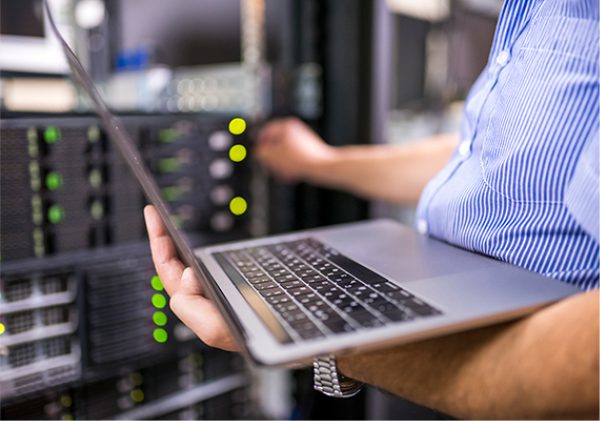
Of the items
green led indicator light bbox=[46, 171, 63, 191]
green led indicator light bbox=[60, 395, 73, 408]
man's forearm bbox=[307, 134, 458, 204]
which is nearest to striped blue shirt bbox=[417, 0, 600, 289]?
man's forearm bbox=[307, 134, 458, 204]

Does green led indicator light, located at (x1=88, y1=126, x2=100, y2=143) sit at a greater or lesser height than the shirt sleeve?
greater

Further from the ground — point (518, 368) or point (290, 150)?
point (290, 150)

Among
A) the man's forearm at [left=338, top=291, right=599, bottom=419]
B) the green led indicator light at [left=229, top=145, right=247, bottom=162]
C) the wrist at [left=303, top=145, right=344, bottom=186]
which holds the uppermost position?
the green led indicator light at [left=229, top=145, right=247, bottom=162]

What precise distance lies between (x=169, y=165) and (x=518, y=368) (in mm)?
826

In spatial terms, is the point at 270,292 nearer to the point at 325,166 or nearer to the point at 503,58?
the point at 503,58

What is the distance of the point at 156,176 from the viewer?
1.11 m

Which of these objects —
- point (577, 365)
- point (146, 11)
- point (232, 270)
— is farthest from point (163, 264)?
point (146, 11)

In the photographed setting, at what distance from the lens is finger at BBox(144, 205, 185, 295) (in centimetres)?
58

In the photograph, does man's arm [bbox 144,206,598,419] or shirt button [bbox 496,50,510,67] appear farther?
shirt button [bbox 496,50,510,67]

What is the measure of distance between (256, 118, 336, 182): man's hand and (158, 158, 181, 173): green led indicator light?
0.74 feet

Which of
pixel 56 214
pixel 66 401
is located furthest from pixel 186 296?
pixel 66 401

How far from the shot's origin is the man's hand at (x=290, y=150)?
1.28 meters

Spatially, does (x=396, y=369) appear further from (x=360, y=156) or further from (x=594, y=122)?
(x=360, y=156)

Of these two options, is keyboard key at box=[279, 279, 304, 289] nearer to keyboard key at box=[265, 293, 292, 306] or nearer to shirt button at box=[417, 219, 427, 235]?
keyboard key at box=[265, 293, 292, 306]
